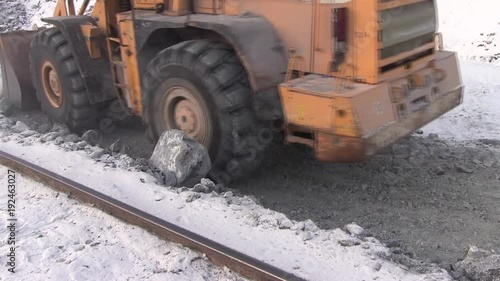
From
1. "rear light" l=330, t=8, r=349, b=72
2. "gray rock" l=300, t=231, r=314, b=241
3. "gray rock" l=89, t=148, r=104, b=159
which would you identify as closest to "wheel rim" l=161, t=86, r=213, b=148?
"gray rock" l=89, t=148, r=104, b=159

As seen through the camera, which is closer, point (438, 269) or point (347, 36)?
point (438, 269)

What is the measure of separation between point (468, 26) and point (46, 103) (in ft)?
30.8

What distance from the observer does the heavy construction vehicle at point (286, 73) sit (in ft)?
16.9

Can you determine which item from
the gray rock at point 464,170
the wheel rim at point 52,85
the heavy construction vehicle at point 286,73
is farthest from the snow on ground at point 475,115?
the wheel rim at point 52,85

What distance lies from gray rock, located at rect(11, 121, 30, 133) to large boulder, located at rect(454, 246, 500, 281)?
630cm

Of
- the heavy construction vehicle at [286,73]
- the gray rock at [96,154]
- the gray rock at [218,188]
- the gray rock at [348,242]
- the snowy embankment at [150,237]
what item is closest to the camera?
the snowy embankment at [150,237]

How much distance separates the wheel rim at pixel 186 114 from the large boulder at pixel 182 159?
183 mm

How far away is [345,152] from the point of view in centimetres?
512

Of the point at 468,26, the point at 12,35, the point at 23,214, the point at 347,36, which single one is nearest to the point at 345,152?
the point at 347,36

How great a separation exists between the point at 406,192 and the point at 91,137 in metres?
4.30

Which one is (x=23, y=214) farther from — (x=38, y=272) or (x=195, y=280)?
(x=195, y=280)

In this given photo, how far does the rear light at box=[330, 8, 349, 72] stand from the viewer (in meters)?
5.27

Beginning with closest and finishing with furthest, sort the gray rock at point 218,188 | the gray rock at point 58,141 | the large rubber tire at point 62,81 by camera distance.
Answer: the gray rock at point 218,188 < the gray rock at point 58,141 < the large rubber tire at point 62,81

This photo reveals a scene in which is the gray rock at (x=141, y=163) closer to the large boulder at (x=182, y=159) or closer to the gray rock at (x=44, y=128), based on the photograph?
the large boulder at (x=182, y=159)
